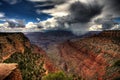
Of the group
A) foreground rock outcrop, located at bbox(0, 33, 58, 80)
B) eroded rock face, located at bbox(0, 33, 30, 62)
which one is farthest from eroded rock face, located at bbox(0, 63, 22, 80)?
eroded rock face, located at bbox(0, 33, 30, 62)

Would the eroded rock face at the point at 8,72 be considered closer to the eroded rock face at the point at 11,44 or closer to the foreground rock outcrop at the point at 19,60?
the foreground rock outcrop at the point at 19,60

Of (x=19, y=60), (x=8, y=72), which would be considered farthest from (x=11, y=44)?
(x=8, y=72)

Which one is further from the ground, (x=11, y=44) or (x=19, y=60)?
(x=11, y=44)

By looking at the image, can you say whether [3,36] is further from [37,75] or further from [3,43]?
[37,75]

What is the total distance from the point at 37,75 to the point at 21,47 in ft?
180

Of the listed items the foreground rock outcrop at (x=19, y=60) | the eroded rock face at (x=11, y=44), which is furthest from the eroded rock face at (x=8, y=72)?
the eroded rock face at (x=11, y=44)

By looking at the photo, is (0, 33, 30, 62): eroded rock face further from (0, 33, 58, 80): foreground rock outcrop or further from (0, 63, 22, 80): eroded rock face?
(0, 63, 22, 80): eroded rock face

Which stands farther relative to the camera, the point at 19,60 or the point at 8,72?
the point at 19,60

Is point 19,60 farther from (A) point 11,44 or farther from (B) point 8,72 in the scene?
(B) point 8,72

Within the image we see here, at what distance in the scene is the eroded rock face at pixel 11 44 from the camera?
5595 inches

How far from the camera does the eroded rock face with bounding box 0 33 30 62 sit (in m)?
142

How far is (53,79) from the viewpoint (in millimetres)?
78250

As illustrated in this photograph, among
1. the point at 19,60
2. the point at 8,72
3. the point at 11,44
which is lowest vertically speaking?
the point at 19,60

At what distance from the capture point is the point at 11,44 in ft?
533
